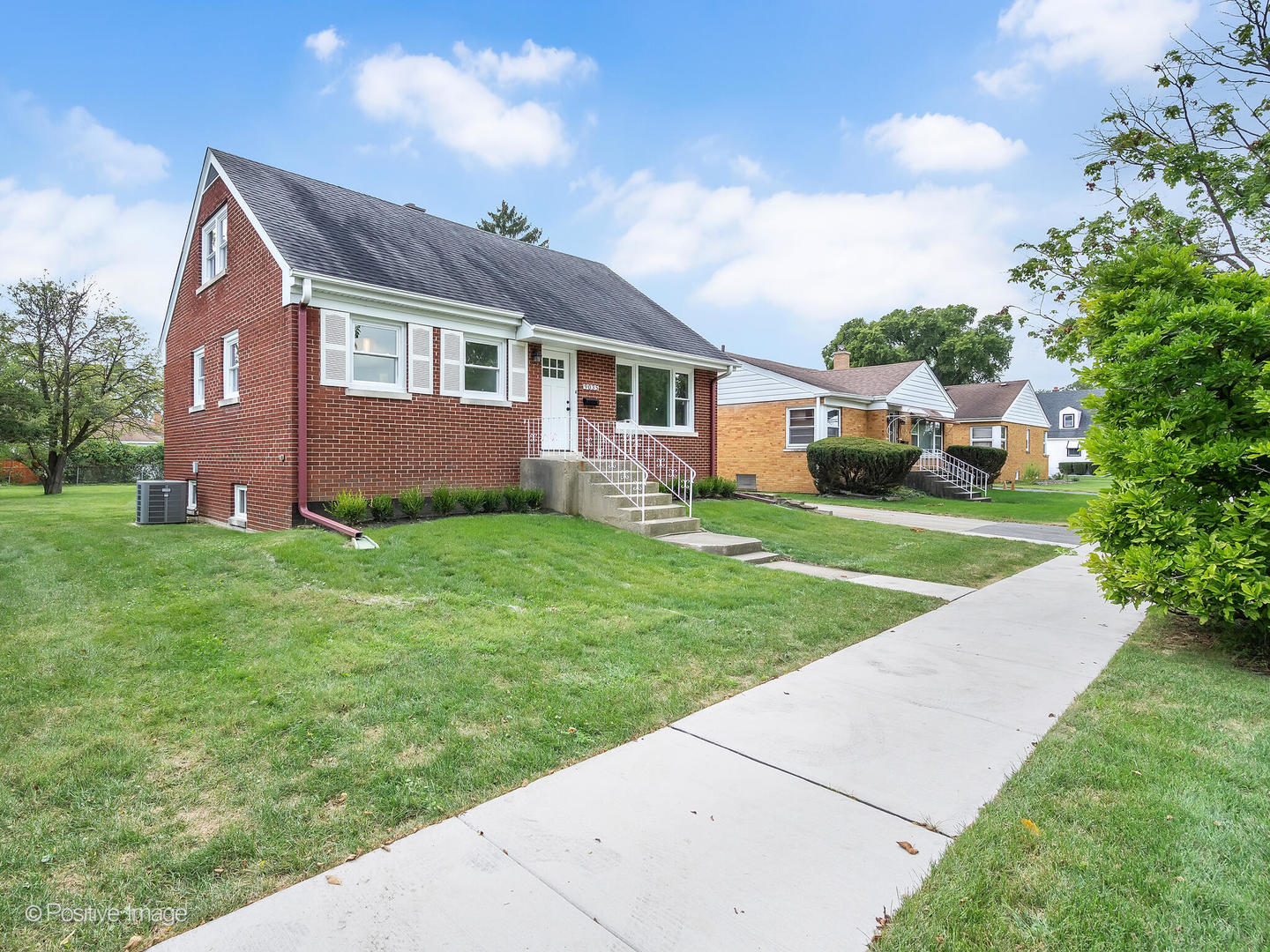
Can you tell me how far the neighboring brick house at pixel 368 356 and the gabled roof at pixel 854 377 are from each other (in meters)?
9.19

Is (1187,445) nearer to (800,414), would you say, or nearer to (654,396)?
(654,396)

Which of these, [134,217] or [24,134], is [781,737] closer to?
[24,134]

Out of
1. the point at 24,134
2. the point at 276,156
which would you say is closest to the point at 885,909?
the point at 276,156

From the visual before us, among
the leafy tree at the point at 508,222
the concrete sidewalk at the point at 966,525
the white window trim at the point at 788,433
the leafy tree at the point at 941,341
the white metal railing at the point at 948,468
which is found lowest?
the concrete sidewalk at the point at 966,525

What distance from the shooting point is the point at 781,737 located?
137 inches

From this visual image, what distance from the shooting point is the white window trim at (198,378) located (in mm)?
12852

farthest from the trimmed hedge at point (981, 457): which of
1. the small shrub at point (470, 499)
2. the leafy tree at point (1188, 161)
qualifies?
the small shrub at point (470, 499)

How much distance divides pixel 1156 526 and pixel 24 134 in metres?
23.0

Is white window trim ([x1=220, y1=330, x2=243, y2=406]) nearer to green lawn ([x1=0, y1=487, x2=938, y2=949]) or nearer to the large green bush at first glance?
green lawn ([x1=0, y1=487, x2=938, y2=949])

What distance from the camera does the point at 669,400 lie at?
48.2ft

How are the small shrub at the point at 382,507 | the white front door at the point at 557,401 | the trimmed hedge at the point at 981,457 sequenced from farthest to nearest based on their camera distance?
1. the trimmed hedge at the point at 981,457
2. the white front door at the point at 557,401
3. the small shrub at the point at 382,507

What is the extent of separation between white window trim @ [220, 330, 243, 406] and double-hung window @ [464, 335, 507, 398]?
3920mm

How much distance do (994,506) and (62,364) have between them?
109ft

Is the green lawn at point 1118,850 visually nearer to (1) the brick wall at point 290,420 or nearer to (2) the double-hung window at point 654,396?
(1) the brick wall at point 290,420
